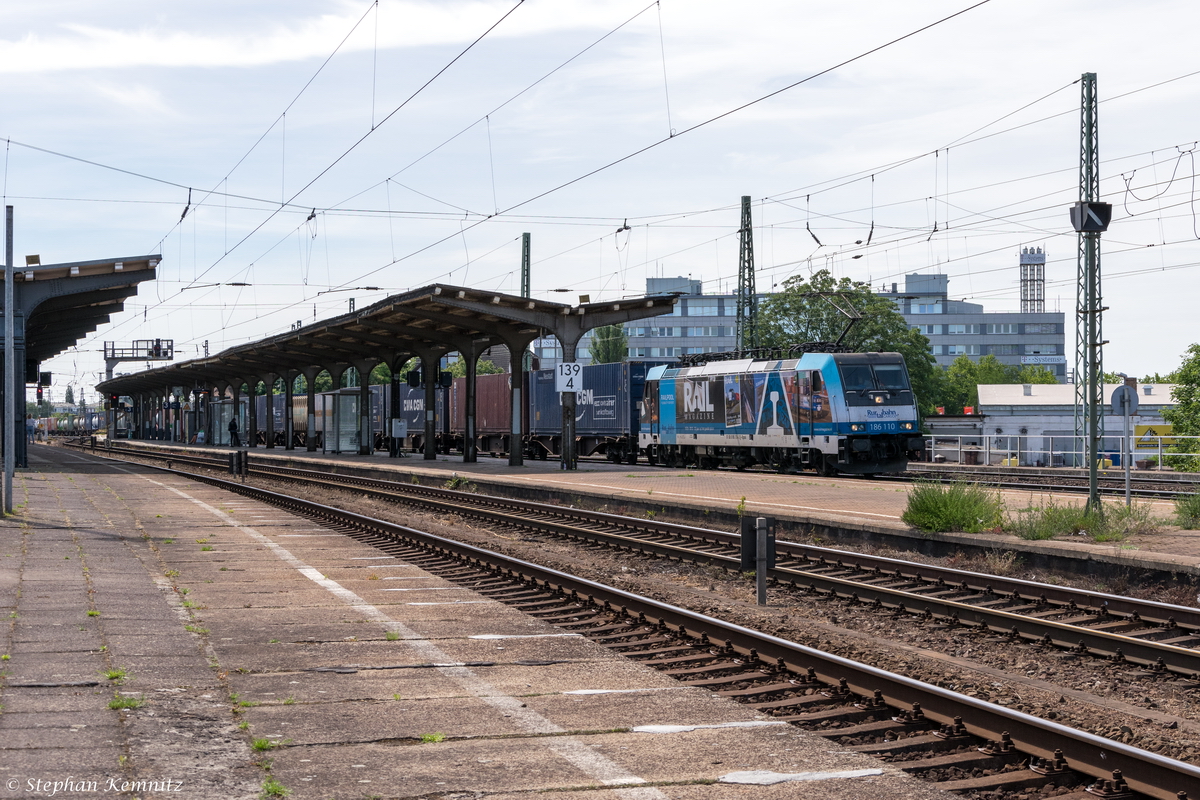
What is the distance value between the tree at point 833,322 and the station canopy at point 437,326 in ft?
95.1

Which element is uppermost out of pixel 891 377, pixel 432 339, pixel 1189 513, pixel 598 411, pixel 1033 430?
pixel 432 339

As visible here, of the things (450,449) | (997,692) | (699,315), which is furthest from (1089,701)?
(699,315)

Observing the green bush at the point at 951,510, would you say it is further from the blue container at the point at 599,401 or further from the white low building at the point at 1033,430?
the blue container at the point at 599,401

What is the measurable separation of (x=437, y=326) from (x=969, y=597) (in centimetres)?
2666

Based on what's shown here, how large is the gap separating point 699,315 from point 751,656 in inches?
5321

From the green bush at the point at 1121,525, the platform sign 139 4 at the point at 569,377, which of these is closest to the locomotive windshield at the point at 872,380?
the platform sign 139 4 at the point at 569,377

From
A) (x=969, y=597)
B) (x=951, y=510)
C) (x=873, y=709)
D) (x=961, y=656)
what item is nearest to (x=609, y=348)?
(x=951, y=510)

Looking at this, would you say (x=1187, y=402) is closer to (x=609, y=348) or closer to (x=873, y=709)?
(x=873, y=709)

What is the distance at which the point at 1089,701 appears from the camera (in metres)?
7.51

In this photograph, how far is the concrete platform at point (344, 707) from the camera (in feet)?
17.2

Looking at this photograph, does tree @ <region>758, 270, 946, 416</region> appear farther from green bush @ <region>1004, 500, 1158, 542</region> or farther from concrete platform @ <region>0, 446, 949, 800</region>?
concrete platform @ <region>0, 446, 949, 800</region>

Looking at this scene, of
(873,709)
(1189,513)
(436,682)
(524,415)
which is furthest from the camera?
(524,415)

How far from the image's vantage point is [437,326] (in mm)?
36312

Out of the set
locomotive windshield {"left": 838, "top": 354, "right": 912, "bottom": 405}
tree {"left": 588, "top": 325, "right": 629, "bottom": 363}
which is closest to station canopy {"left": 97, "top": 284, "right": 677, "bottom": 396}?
locomotive windshield {"left": 838, "top": 354, "right": 912, "bottom": 405}
